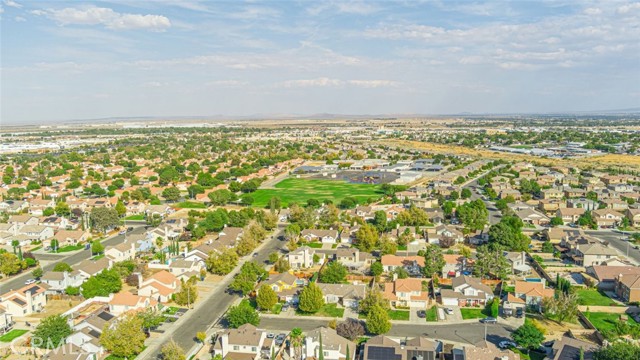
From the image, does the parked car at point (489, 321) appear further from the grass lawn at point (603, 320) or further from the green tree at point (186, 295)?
the green tree at point (186, 295)

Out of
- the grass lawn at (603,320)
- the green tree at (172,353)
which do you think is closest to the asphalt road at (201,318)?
the green tree at (172,353)

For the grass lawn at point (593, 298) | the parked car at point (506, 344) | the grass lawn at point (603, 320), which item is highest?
the parked car at point (506, 344)

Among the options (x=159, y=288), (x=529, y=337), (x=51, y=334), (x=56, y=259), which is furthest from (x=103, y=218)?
(x=529, y=337)

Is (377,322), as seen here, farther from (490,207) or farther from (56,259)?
(490,207)

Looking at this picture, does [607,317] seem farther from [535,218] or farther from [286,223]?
[286,223]

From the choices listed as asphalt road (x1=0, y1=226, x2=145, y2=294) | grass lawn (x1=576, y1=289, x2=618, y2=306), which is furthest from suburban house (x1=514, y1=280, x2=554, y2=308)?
asphalt road (x1=0, y1=226, x2=145, y2=294)

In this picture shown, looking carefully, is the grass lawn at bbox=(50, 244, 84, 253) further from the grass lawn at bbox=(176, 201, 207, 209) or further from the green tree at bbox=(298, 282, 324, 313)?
the green tree at bbox=(298, 282, 324, 313)

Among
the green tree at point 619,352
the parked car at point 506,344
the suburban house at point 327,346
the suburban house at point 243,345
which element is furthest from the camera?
the parked car at point 506,344
